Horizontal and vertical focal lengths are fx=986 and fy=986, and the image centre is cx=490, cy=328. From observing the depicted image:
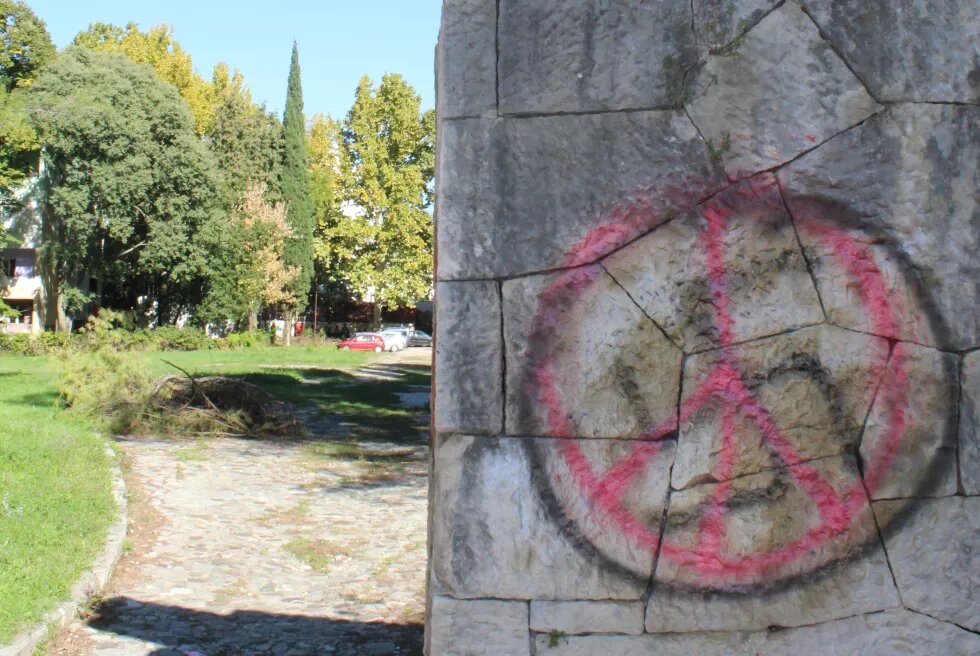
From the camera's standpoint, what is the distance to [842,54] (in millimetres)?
2627

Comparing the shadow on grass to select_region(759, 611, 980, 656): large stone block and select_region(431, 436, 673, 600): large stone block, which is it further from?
select_region(759, 611, 980, 656): large stone block

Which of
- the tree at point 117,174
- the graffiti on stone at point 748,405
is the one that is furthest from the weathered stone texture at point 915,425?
the tree at point 117,174

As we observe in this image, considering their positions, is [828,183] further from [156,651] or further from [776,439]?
[156,651]

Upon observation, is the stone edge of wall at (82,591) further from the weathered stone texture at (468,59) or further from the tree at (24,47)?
the tree at (24,47)

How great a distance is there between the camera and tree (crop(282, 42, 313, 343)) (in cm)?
4297

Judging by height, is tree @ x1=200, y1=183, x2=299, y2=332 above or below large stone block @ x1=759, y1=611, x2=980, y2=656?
above

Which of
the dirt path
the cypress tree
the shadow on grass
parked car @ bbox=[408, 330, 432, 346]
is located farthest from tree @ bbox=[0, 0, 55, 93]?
the shadow on grass

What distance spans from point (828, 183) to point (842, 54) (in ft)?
1.14

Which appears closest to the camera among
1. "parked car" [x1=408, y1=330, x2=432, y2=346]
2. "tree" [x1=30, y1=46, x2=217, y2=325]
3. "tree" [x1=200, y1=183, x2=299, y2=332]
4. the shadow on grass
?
the shadow on grass

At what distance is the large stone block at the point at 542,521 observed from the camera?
2.62m

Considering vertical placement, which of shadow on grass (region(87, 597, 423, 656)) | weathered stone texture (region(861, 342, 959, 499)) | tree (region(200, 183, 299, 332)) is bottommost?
shadow on grass (region(87, 597, 423, 656))

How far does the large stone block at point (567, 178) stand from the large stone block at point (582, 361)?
8cm

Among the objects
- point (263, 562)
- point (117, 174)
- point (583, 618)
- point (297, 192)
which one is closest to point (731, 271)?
point (583, 618)

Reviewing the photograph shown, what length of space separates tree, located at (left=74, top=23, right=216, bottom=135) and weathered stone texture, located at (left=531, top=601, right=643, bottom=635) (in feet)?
142
